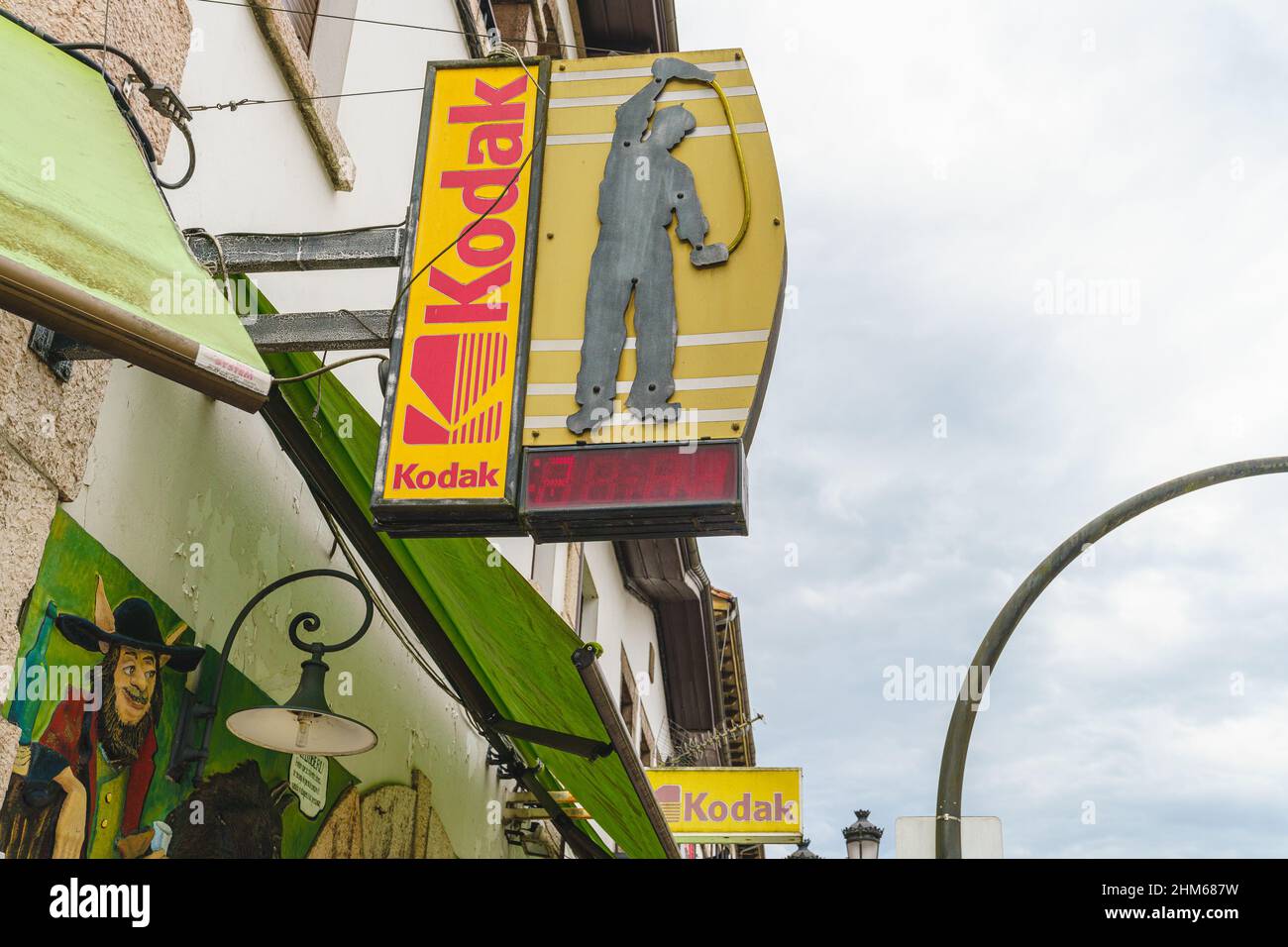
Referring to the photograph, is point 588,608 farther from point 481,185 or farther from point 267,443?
point 481,185

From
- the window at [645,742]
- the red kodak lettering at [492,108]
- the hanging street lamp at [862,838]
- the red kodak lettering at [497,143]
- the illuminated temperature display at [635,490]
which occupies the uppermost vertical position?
the red kodak lettering at [492,108]

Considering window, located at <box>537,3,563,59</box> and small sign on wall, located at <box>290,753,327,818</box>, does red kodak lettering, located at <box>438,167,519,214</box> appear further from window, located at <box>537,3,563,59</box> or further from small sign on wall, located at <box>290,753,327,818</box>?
window, located at <box>537,3,563,59</box>

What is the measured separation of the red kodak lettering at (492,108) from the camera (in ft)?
16.2

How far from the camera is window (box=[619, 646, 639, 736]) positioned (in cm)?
1526

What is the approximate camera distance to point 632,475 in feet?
13.3

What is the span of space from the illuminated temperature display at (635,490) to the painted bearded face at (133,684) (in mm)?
1482

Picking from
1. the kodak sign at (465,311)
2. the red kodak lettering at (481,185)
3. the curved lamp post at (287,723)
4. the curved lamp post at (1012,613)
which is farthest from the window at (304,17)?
the curved lamp post at (1012,613)

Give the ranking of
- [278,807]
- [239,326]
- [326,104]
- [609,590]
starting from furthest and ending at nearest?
[609,590] → [326,104] → [278,807] → [239,326]

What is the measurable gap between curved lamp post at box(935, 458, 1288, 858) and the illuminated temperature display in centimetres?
291

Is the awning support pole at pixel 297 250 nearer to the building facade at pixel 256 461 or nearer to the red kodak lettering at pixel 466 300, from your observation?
the red kodak lettering at pixel 466 300
